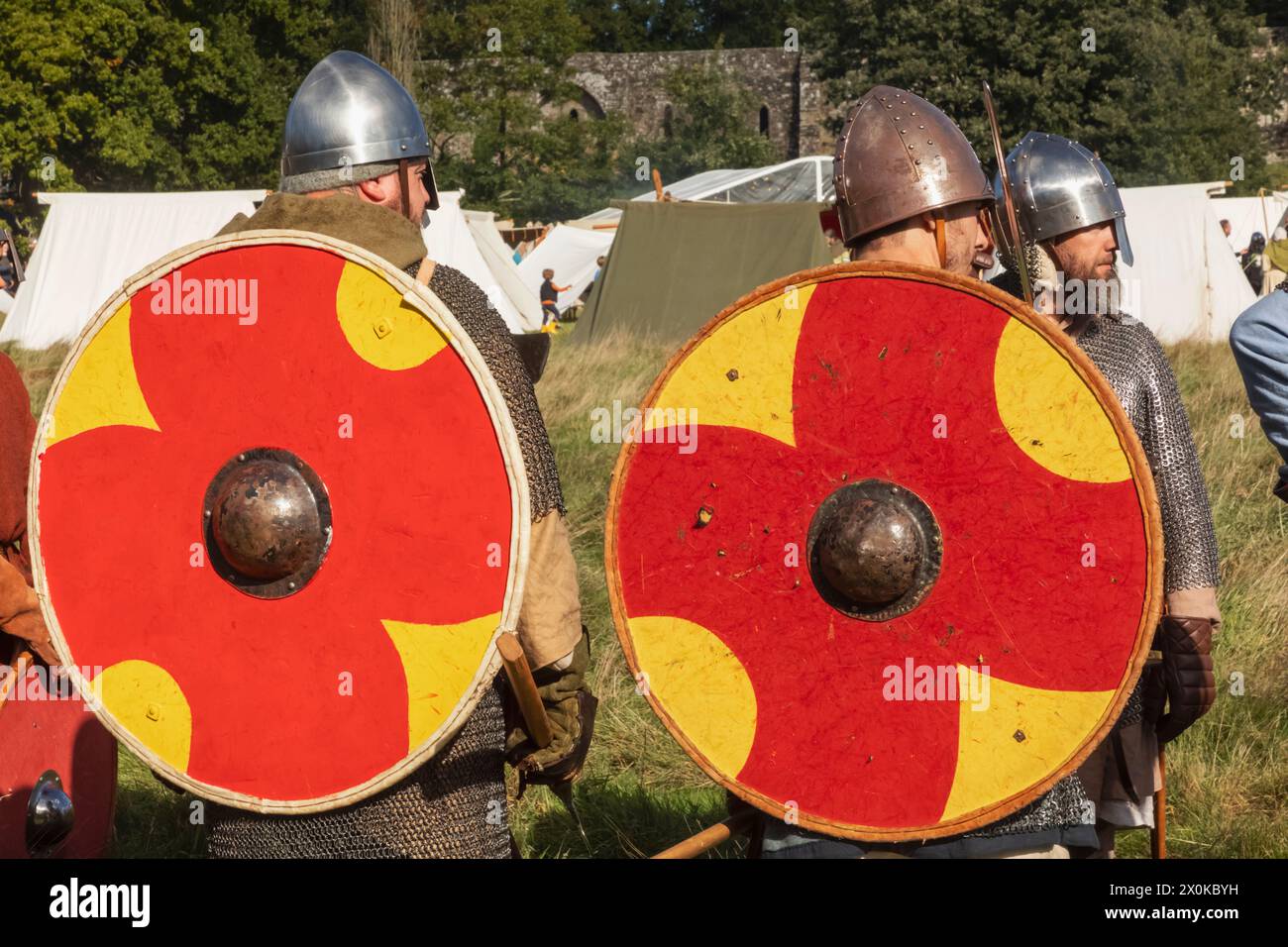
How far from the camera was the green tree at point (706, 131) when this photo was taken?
41.6m

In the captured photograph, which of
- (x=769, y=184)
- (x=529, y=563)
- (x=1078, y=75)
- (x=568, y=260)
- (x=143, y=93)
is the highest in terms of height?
(x=143, y=93)

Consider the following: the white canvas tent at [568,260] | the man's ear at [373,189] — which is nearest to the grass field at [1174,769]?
the man's ear at [373,189]

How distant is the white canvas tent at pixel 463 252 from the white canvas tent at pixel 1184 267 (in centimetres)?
677

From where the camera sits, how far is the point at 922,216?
7.75ft

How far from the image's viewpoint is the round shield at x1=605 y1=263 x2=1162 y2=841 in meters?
2.09

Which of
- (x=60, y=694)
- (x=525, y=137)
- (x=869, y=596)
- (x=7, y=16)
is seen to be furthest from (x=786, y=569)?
(x=525, y=137)

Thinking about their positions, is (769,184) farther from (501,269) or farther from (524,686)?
(524,686)

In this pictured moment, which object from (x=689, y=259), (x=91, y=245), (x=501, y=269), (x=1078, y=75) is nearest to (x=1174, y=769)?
(x=689, y=259)

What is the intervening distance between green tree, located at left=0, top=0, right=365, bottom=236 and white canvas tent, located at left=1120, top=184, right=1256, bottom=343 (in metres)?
20.7

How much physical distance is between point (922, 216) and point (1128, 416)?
75cm

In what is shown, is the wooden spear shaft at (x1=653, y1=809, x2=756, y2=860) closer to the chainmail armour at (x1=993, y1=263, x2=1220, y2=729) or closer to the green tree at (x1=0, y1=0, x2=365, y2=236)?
the chainmail armour at (x1=993, y1=263, x2=1220, y2=729)
